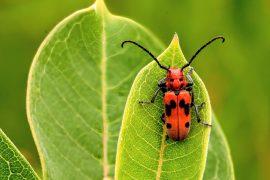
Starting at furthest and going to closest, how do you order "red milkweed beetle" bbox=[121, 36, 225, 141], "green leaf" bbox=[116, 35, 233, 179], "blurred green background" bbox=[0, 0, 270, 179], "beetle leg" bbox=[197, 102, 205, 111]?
"blurred green background" bbox=[0, 0, 270, 179]
"red milkweed beetle" bbox=[121, 36, 225, 141]
"beetle leg" bbox=[197, 102, 205, 111]
"green leaf" bbox=[116, 35, 233, 179]

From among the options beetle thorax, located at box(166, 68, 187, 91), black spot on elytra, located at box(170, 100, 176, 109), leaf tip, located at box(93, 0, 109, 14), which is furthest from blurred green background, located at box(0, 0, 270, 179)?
leaf tip, located at box(93, 0, 109, 14)

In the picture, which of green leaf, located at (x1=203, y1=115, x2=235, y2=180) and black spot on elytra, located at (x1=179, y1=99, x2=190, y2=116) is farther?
black spot on elytra, located at (x1=179, y1=99, x2=190, y2=116)

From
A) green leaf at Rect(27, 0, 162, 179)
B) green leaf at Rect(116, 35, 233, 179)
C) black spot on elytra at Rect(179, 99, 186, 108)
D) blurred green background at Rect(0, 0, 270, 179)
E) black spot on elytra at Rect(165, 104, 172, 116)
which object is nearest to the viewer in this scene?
green leaf at Rect(116, 35, 233, 179)

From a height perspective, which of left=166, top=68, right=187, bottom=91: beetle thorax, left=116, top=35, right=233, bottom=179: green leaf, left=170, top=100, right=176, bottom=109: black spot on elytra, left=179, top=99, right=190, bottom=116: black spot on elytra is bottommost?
left=116, top=35, right=233, bottom=179: green leaf

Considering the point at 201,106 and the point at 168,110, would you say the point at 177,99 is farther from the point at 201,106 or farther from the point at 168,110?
the point at 201,106

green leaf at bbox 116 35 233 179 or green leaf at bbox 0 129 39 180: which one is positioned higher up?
green leaf at bbox 116 35 233 179

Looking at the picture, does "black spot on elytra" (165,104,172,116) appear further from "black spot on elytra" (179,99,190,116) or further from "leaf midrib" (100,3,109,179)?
"leaf midrib" (100,3,109,179)
